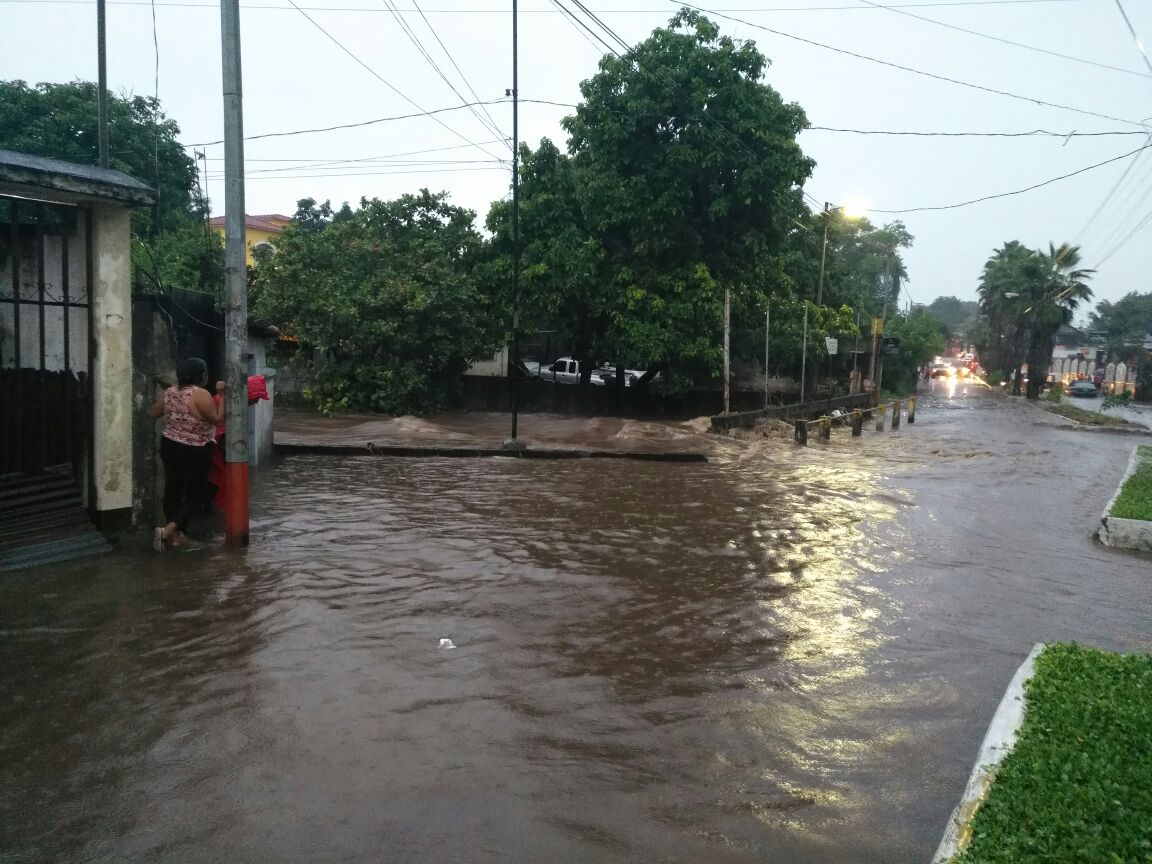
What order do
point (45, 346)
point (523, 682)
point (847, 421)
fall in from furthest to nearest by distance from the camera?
point (847, 421) → point (45, 346) → point (523, 682)

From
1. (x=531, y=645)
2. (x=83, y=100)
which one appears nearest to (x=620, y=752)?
(x=531, y=645)

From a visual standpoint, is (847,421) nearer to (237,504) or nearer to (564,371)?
(564,371)

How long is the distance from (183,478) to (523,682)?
4.29m

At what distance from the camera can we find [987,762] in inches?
165

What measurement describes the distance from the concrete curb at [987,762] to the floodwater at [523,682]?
0.24m

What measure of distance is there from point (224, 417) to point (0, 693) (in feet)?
12.0

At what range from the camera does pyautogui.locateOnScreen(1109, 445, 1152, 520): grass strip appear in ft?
36.1

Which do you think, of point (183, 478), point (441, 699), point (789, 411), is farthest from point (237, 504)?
point (789, 411)

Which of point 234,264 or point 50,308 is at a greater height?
point 234,264

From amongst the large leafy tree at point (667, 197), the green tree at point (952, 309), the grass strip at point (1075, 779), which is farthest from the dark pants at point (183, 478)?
the green tree at point (952, 309)

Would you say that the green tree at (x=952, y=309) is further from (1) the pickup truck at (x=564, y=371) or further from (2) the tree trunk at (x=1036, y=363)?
(1) the pickup truck at (x=564, y=371)

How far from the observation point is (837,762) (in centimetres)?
459

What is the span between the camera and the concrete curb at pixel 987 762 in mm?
3523

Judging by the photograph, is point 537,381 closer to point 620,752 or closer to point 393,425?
point 393,425
